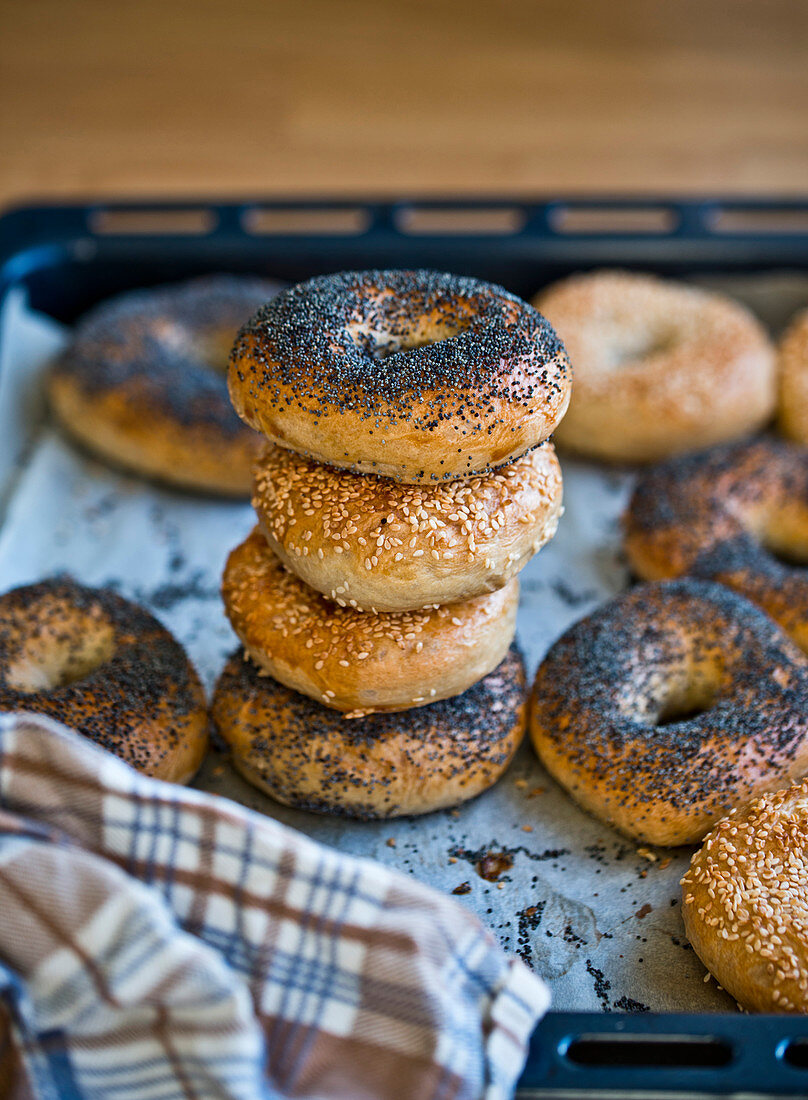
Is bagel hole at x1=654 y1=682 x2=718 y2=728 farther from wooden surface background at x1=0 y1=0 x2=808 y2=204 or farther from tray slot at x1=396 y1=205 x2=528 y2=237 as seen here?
wooden surface background at x1=0 y1=0 x2=808 y2=204

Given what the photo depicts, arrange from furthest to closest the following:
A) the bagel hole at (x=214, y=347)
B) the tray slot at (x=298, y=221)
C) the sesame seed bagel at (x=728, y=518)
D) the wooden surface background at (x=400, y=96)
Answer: the wooden surface background at (x=400, y=96) < the tray slot at (x=298, y=221) < the bagel hole at (x=214, y=347) < the sesame seed bagel at (x=728, y=518)

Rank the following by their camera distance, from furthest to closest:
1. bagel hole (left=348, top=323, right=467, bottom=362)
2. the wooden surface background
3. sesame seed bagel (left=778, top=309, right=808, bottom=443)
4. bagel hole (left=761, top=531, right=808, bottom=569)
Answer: the wooden surface background < sesame seed bagel (left=778, top=309, right=808, bottom=443) < bagel hole (left=761, top=531, right=808, bottom=569) < bagel hole (left=348, top=323, right=467, bottom=362)

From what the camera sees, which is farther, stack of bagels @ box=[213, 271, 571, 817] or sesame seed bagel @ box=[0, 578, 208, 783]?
sesame seed bagel @ box=[0, 578, 208, 783]

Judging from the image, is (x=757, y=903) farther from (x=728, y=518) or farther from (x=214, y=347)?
(x=214, y=347)

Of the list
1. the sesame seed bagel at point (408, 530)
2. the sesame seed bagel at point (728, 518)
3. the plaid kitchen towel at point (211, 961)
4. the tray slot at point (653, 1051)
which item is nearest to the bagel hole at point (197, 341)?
the sesame seed bagel at point (728, 518)

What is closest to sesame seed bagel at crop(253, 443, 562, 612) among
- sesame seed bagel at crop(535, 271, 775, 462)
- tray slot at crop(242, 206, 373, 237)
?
sesame seed bagel at crop(535, 271, 775, 462)

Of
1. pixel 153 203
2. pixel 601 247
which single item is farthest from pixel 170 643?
pixel 601 247

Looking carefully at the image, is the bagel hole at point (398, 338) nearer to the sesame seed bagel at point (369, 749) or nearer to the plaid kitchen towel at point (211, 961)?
the sesame seed bagel at point (369, 749)
